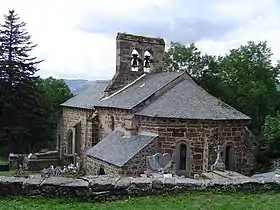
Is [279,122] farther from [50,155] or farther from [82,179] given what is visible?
[82,179]

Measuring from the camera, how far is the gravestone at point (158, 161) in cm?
2084

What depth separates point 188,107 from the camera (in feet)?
76.5

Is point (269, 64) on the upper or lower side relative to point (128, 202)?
upper

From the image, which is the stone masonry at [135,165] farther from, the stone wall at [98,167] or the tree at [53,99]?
the tree at [53,99]

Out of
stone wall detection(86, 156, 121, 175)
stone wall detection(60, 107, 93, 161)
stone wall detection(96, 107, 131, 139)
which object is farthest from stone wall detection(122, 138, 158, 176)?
stone wall detection(60, 107, 93, 161)

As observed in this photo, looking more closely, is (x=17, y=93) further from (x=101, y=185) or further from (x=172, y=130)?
(x=101, y=185)

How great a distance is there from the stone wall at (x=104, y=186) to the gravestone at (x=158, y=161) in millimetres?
10353

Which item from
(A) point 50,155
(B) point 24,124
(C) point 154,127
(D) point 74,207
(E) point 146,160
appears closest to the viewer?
(D) point 74,207

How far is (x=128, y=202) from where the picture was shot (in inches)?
352

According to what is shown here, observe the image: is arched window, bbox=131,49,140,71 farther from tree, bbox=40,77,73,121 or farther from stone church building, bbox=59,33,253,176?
tree, bbox=40,77,73,121

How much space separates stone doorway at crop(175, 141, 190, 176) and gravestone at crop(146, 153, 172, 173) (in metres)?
0.64

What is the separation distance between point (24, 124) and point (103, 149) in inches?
703

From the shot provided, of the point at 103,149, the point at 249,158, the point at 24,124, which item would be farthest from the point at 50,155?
the point at 249,158

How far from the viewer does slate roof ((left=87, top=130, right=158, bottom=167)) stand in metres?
21.4
